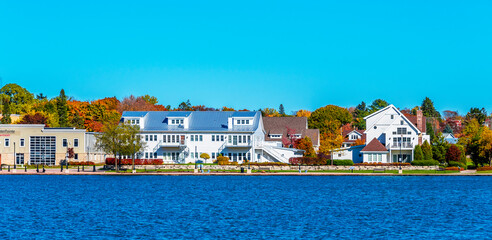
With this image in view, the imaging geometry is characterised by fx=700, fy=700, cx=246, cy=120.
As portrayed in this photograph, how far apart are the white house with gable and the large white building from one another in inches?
420

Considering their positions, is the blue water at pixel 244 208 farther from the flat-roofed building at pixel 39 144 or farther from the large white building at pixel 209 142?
the flat-roofed building at pixel 39 144

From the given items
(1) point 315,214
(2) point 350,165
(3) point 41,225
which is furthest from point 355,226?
(2) point 350,165

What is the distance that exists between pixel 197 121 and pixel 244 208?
49.2 metres

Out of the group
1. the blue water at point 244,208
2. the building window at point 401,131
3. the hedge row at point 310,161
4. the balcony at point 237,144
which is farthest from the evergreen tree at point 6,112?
the building window at point 401,131

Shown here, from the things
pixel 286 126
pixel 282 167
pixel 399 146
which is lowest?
pixel 282 167

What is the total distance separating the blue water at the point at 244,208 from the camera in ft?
134

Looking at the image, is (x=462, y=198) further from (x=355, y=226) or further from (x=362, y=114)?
(x=362, y=114)

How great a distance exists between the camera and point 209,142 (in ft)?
318

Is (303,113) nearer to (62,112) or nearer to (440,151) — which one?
(62,112)

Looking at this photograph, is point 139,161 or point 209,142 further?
point 209,142

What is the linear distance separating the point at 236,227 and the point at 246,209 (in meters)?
9.43

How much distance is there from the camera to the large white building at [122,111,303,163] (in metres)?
96.1

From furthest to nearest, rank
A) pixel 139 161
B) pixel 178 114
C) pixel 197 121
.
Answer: pixel 178 114 → pixel 197 121 → pixel 139 161

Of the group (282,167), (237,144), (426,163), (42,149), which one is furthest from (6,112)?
(426,163)
